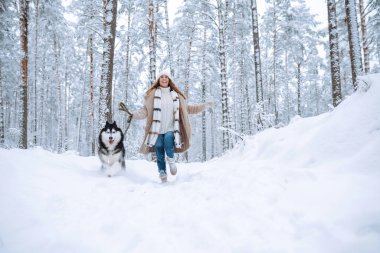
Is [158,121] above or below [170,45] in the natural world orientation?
below

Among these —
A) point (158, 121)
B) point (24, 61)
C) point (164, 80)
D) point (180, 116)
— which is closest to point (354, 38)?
point (180, 116)

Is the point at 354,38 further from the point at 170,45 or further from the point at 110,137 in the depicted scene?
the point at 170,45

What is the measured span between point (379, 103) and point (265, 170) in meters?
1.79

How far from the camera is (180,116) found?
6039 millimetres

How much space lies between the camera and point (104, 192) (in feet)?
14.8

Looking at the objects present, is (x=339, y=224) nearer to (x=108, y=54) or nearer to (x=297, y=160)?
(x=297, y=160)

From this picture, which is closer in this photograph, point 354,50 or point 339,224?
point 339,224

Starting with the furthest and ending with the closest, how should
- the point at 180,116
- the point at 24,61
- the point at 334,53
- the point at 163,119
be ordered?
the point at 24,61 → the point at 334,53 → the point at 180,116 → the point at 163,119

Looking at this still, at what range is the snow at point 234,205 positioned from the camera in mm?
2469

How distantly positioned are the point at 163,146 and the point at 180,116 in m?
Answer: 0.80

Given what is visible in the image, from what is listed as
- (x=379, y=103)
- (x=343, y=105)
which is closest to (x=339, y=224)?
(x=379, y=103)

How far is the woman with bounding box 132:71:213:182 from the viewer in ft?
18.2

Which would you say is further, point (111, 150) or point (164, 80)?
point (111, 150)

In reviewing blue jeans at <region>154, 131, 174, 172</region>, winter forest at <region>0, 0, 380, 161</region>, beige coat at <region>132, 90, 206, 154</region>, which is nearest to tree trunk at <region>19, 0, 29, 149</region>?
winter forest at <region>0, 0, 380, 161</region>
